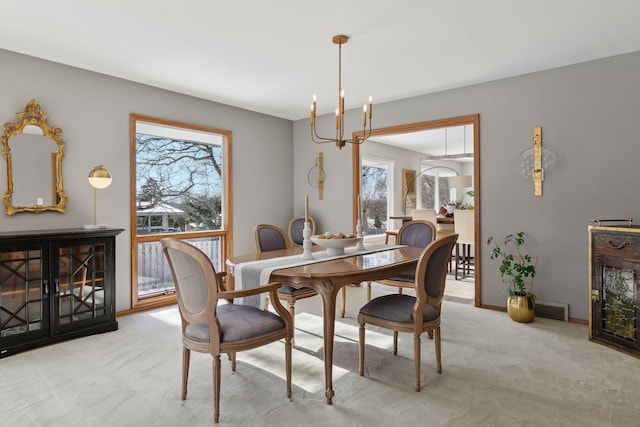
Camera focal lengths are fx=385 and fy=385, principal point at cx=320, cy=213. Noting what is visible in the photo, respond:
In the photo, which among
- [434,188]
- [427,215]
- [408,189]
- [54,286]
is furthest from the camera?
[434,188]

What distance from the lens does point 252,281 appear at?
2.47 meters

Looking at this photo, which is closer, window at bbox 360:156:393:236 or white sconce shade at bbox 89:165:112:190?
white sconce shade at bbox 89:165:112:190

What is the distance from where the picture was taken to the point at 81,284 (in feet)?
11.1

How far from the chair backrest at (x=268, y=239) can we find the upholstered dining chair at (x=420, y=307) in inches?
55.1

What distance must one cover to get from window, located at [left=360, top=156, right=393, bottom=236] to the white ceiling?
3.59 meters

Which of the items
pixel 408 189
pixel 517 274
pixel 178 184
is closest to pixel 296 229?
pixel 178 184

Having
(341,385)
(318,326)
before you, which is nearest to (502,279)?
(318,326)

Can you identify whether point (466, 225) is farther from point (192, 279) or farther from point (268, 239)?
point (192, 279)

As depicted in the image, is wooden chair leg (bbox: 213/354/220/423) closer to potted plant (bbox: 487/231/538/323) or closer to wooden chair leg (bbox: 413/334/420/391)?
wooden chair leg (bbox: 413/334/420/391)

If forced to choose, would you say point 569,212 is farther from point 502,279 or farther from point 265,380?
point 265,380

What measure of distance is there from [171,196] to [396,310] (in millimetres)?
3254

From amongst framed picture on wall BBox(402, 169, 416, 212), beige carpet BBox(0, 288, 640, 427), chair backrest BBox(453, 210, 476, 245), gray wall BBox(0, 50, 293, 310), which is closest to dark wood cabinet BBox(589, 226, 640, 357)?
beige carpet BBox(0, 288, 640, 427)

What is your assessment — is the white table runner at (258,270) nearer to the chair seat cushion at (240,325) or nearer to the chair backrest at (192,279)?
the chair seat cushion at (240,325)

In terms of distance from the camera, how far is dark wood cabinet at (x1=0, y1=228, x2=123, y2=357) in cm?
298
